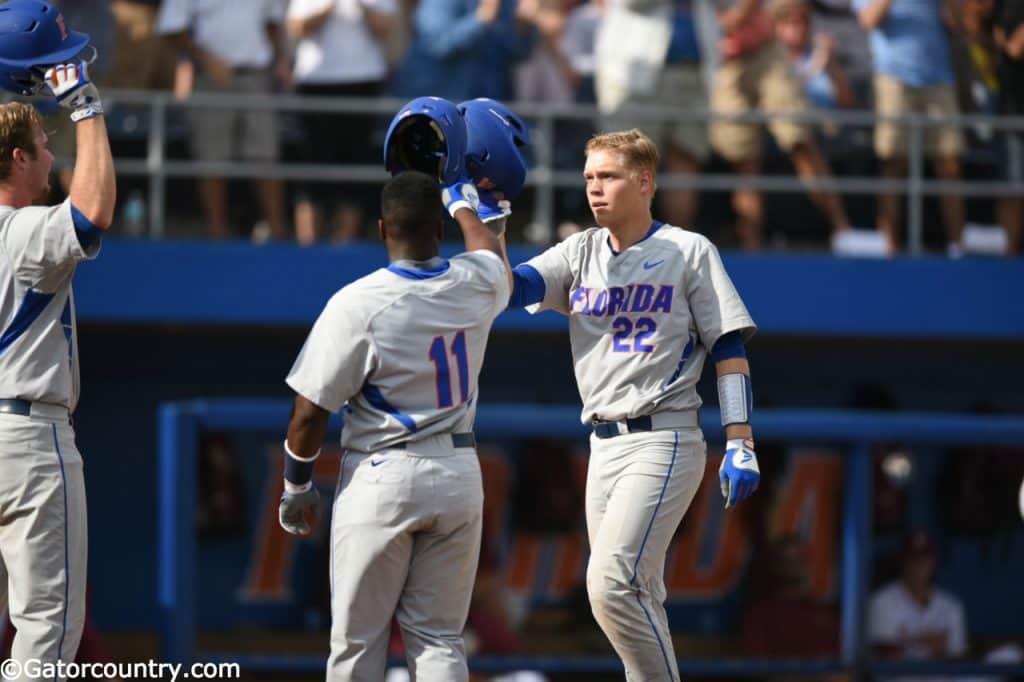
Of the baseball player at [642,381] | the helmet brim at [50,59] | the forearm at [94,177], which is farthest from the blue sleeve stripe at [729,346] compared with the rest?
the helmet brim at [50,59]

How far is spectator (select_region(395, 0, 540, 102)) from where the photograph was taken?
9875 mm

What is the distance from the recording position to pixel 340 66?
10047 mm

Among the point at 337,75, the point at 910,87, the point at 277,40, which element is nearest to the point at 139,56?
the point at 277,40

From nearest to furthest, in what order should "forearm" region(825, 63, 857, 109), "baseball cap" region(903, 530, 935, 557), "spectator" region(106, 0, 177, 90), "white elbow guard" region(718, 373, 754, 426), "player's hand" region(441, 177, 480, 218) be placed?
"player's hand" region(441, 177, 480, 218), "white elbow guard" region(718, 373, 754, 426), "spectator" region(106, 0, 177, 90), "baseball cap" region(903, 530, 935, 557), "forearm" region(825, 63, 857, 109)

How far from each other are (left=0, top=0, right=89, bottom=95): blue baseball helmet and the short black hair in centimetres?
107

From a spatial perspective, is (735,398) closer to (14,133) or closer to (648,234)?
(648,234)

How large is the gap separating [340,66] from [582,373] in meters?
4.86

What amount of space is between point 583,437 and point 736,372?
4.23m

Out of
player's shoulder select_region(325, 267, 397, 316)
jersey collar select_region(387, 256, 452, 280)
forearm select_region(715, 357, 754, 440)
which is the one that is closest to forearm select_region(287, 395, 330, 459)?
player's shoulder select_region(325, 267, 397, 316)

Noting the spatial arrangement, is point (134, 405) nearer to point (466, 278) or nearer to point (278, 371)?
point (278, 371)

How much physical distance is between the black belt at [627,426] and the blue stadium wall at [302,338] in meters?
4.74

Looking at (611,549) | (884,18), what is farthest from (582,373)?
(884,18)

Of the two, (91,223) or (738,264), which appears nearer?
(91,223)

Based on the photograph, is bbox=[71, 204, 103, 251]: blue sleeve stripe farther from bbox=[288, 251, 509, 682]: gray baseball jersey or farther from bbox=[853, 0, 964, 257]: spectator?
bbox=[853, 0, 964, 257]: spectator
